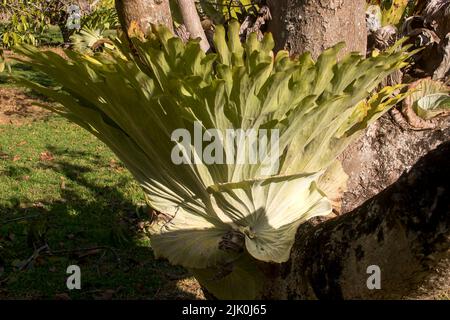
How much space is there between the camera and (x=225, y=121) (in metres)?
1.89

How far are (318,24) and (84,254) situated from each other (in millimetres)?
2643

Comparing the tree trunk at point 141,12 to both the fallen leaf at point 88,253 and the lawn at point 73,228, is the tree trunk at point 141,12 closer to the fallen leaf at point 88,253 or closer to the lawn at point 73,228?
the lawn at point 73,228

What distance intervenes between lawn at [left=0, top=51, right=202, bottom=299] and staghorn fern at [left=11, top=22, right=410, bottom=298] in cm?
188

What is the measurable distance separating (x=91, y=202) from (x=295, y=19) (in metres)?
3.40

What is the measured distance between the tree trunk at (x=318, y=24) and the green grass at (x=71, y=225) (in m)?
2.04

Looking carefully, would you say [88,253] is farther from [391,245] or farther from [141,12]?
[391,245]

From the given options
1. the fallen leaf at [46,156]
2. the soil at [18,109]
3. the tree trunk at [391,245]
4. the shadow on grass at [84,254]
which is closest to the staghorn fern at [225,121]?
the tree trunk at [391,245]

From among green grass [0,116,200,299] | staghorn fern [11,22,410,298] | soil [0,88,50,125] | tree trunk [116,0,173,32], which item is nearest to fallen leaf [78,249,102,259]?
green grass [0,116,200,299]

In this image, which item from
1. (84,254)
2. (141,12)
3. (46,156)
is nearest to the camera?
(141,12)

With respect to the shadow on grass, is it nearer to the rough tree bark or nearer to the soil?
the rough tree bark

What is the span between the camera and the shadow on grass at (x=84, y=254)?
12.8 feet

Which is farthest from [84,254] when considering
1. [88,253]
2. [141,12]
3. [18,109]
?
[18,109]

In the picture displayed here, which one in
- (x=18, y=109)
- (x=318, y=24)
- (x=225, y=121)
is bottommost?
(x=225, y=121)

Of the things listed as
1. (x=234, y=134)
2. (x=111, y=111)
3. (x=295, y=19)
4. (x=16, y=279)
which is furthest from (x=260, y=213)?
(x=16, y=279)
